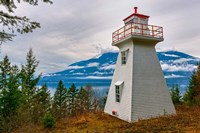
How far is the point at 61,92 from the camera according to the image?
46000 mm

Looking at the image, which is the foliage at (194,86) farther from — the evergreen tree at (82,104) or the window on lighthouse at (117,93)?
the evergreen tree at (82,104)

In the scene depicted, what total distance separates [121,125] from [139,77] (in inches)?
154

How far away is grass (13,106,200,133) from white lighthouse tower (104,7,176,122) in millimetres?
929

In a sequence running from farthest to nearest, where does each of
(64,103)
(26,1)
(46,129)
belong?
(64,103)
(46,129)
(26,1)

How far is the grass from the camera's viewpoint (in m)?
9.70

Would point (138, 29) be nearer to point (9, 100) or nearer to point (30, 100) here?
point (9, 100)

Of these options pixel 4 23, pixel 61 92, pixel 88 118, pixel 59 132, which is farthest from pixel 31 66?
pixel 4 23

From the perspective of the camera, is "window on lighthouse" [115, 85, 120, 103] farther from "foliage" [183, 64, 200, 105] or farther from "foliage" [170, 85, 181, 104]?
"foliage" [183, 64, 200, 105]

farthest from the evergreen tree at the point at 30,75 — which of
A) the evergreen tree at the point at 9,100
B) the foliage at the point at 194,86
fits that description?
the foliage at the point at 194,86

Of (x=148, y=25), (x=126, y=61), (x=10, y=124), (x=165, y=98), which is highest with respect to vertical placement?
(x=148, y=25)

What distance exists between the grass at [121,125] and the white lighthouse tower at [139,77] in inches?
36.6

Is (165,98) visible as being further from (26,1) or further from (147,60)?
(26,1)

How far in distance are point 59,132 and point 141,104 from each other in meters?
6.04

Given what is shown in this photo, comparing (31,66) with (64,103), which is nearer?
(31,66)
